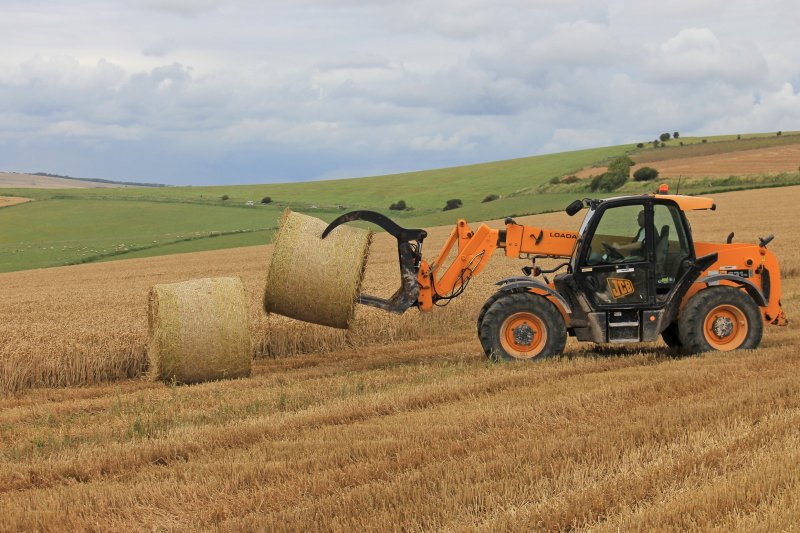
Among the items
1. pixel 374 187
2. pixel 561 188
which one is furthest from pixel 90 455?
pixel 374 187

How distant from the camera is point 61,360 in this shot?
11469 millimetres

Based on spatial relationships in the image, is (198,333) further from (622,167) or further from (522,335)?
(622,167)

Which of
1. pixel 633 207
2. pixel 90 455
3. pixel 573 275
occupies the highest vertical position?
pixel 633 207

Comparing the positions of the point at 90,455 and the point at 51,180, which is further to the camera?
the point at 51,180

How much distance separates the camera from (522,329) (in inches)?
420

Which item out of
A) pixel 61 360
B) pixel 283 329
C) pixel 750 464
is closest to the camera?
pixel 750 464

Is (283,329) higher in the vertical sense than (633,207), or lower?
lower

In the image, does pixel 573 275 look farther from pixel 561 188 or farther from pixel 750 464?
pixel 561 188

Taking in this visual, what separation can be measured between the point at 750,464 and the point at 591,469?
3.53 feet

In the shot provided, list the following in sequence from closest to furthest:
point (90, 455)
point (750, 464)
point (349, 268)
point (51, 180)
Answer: point (750, 464)
point (90, 455)
point (349, 268)
point (51, 180)

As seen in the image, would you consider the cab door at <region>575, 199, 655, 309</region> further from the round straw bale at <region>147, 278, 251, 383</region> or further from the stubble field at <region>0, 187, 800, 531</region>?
the round straw bale at <region>147, 278, 251, 383</region>

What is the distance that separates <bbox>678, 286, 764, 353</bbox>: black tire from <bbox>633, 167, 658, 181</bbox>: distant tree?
4523 centimetres

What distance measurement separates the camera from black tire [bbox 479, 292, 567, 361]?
34.6 feet

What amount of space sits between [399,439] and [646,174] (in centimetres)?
5063
